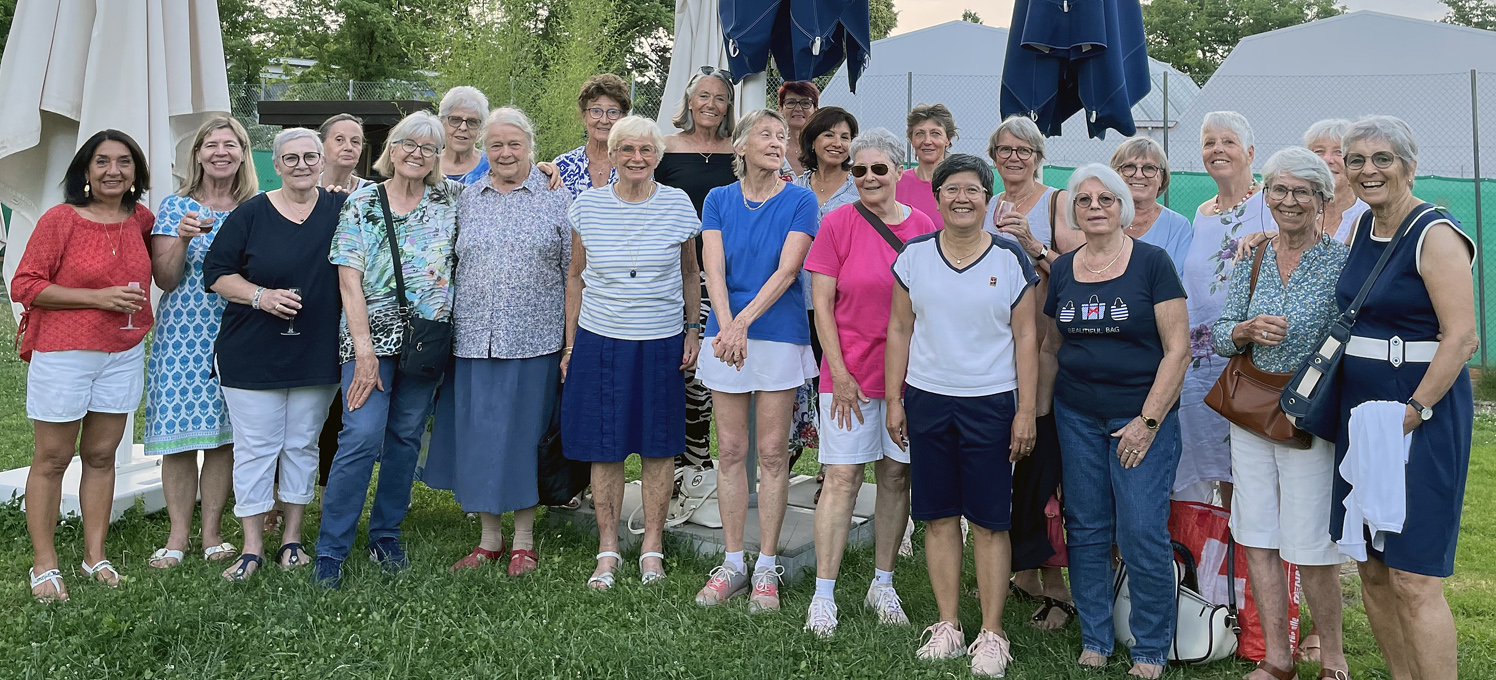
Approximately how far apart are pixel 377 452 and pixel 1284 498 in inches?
133

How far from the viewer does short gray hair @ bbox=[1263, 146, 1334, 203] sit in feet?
10.8

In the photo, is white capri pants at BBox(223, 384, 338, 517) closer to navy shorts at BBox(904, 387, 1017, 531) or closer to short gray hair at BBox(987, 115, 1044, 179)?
navy shorts at BBox(904, 387, 1017, 531)

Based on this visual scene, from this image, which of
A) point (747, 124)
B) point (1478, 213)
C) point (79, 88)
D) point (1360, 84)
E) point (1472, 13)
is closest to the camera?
point (747, 124)

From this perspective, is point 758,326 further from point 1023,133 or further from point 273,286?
point 273,286

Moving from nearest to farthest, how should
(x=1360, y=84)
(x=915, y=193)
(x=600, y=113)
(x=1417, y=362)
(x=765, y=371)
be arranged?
(x=1417, y=362), (x=765, y=371), (x=915, y=193), (x=600, y=113), (x=1360, y=84)

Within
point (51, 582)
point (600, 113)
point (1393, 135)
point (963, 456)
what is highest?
point (600, 113)

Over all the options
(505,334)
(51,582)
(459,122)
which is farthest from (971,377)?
(51,582)

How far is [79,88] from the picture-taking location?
15.2 feet

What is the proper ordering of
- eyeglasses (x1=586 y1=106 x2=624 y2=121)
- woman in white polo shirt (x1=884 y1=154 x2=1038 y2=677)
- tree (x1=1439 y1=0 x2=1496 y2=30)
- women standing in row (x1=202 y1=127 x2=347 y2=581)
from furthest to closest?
tree (x1=1439 y1=0 x2=1496 y2=30) < eyeglasses (x1=586 y1=106 x2=624 y2=121) < women standing in row (x1=202 y1=127 x2=347 y2=581) < woman in white polo shirt (x1=884 y1=154 x2=1038 y2=677)

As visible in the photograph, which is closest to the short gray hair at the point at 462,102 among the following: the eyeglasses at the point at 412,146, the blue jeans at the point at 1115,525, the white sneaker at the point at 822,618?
the eyeglasses at the point at 412,146

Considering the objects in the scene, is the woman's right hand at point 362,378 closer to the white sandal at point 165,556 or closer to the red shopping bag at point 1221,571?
the white sandal at point 165,556

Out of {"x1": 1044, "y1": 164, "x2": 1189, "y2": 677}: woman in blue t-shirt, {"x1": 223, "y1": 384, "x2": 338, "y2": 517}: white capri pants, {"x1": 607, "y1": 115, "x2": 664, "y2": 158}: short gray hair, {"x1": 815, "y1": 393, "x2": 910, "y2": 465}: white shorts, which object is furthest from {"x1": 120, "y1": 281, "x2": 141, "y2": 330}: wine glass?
{"x1": 1044, "y1": 164, "x2": 1189, "y2": 677}: woman in blue t-shirt

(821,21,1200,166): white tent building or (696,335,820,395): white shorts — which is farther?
(821,21,1200,166): white tent building

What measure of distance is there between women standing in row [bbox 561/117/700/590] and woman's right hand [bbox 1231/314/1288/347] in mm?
2034
